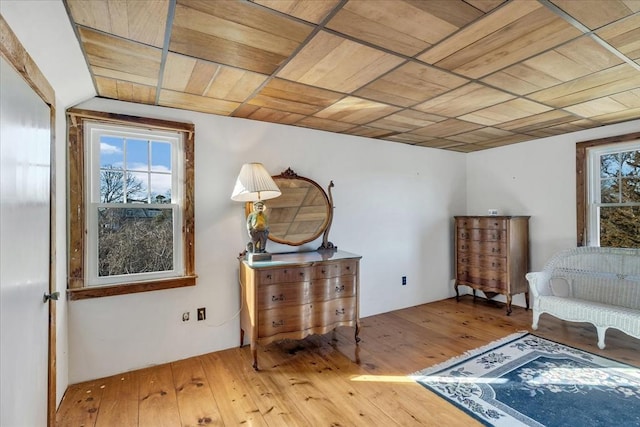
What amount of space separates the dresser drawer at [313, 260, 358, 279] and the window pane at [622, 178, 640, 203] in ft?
10.1

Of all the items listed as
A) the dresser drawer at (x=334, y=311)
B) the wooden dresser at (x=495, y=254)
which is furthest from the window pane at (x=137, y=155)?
the wooden dresser at (x=495, y=254)

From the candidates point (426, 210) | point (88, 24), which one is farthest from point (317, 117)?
point (426, 210)

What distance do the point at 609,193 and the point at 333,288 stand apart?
3320 mm

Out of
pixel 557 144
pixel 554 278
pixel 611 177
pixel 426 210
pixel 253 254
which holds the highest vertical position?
pixel 557 144

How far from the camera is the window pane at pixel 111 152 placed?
2.56m

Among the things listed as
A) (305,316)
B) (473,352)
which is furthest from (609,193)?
(305,316)

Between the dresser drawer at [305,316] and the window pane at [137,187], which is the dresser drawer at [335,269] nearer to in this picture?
the dresser drawer at [305,316]

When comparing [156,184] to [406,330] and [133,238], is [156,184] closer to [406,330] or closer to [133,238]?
[133,238]

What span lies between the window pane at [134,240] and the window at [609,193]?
445 centimetres

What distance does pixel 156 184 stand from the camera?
2.78 metres

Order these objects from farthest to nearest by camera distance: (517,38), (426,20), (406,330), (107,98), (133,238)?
1. (406,330)
2. (133,238)
3. (107,98)
4. (517,38)
5. (426,20)

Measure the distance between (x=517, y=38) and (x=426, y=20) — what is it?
568 mm

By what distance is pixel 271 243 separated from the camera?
325 centimetres

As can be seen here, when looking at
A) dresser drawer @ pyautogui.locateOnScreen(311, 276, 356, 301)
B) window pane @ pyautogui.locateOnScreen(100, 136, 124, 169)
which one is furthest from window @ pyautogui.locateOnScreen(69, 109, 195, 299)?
dresser drawer @ pyautogui.locateOnScreen(311, 276, 356, 301)
